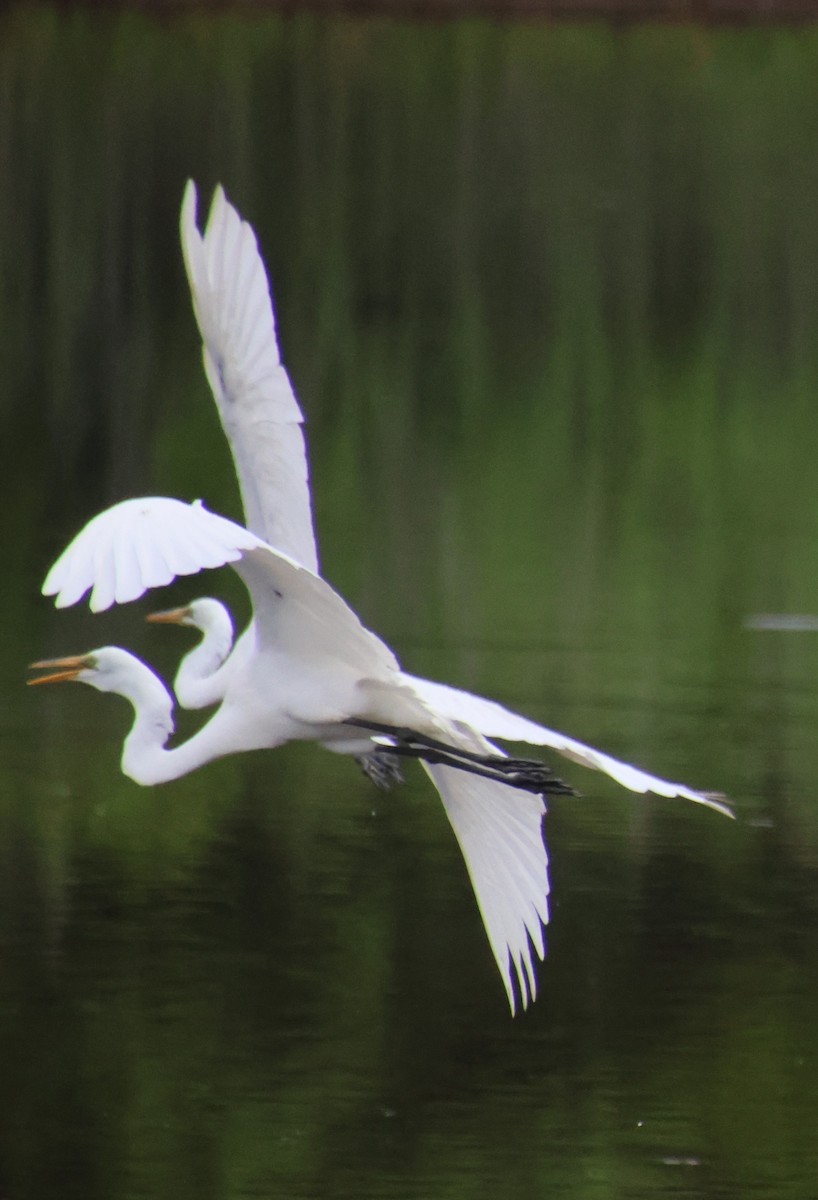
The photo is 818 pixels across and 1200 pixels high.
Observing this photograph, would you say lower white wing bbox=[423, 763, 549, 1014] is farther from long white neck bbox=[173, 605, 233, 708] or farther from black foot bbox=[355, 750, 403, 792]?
long white neck bbox=[173, 605, 233, 708]

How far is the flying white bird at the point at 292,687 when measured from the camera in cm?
410

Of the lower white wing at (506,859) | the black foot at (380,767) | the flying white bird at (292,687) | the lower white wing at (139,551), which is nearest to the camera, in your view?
the lower white wing at (139,551)

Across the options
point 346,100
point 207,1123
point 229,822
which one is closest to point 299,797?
point 229,822

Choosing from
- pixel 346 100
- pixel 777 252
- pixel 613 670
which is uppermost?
pixel 346 100

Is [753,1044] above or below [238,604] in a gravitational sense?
below

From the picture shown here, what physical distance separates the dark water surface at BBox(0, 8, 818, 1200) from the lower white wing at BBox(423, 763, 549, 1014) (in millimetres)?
474

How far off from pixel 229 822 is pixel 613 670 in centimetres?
166

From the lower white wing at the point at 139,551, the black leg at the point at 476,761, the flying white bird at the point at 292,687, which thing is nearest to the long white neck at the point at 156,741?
the flying white bird at the point at 292,687

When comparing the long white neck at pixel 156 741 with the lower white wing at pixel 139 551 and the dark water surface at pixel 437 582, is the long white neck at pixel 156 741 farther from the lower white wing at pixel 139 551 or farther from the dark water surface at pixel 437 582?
the lower white wing at pixel 139 551

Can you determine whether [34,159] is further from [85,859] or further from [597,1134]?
[597,1134]

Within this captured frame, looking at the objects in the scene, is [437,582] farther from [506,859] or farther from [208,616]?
[506,859]

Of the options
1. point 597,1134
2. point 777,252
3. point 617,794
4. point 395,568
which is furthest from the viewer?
point 777,252

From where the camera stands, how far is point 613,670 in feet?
23.8

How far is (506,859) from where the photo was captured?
434 centimetres
